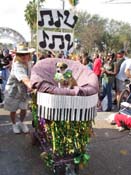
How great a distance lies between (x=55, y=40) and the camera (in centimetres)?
688

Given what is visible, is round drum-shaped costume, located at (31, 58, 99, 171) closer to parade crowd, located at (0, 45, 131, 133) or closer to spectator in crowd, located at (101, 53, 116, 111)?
parade crowd, located at (0, 45, 131, 133)

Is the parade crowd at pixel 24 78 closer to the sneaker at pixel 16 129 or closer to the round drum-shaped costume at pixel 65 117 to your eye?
the sneaker at pixel 16 129

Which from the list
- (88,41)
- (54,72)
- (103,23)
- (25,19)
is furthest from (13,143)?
(103,23)

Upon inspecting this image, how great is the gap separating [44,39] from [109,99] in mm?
3831

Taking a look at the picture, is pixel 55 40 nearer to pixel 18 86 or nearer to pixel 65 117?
pixel 18 86

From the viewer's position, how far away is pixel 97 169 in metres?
5.33

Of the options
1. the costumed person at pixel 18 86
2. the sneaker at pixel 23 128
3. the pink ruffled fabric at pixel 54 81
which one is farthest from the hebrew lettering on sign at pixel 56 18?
the sneaker at pixel 23 128

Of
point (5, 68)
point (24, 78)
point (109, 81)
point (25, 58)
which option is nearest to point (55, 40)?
point (25, 58)

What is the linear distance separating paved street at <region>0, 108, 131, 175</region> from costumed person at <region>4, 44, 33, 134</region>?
18.7 inches

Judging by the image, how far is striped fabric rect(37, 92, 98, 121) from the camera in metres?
4.48

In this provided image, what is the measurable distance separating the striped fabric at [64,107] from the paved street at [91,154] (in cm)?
101

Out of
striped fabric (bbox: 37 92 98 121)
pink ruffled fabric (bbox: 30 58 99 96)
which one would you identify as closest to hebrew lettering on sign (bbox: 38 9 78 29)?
pink ruffled fabric (bbox: 30 58 99 96)

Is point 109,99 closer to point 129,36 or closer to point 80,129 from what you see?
point 80,129

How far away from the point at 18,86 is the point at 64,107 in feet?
7.97
